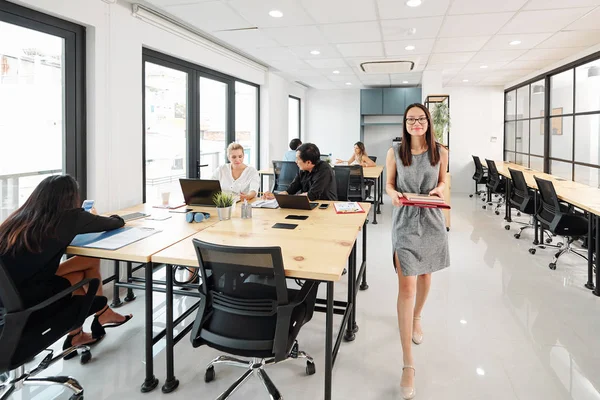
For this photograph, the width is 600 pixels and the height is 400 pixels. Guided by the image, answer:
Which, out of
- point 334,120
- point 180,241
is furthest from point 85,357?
point 334,120

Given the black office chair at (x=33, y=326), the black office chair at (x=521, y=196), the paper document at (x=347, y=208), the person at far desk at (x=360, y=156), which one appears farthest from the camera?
the person at far desk at (x=360, y=156)

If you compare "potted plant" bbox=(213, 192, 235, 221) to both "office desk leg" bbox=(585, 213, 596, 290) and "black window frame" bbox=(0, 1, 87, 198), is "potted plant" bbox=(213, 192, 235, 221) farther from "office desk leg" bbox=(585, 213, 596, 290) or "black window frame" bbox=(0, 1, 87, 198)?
"office desk leg" bbox=(585, 213, 596, 290)

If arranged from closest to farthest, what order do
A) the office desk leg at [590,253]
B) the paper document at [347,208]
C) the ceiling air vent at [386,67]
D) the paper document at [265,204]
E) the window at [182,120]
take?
the paper document at [347,208]
the paper document at [265,204]
the office desk leg at [590,253]
the window at [182,120]
the ceiling air vent at [386,67]

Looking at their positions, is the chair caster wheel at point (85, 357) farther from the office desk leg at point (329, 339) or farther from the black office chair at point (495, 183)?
the black office chair at point (495, 183)

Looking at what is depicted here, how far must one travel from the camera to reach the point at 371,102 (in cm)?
1007

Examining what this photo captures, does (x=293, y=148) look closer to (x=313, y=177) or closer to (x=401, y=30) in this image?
(x=401, y=30)

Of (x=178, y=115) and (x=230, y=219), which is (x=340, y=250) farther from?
(x=178, y=115)

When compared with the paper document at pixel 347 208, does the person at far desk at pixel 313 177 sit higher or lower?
higher

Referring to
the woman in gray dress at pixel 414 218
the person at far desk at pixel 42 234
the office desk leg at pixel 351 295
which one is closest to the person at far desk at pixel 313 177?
the office desk leg at pixel 351 295

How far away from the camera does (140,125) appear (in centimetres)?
411

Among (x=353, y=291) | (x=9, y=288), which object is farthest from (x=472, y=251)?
(x=9, y=288)

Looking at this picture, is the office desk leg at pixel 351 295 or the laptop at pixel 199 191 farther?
the laptop at pixel 199 191

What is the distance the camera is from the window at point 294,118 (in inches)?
395

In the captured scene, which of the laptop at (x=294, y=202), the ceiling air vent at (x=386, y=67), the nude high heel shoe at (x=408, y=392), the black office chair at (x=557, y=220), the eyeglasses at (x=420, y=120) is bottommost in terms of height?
the nude high heel shoe at (x=408, y=392)
